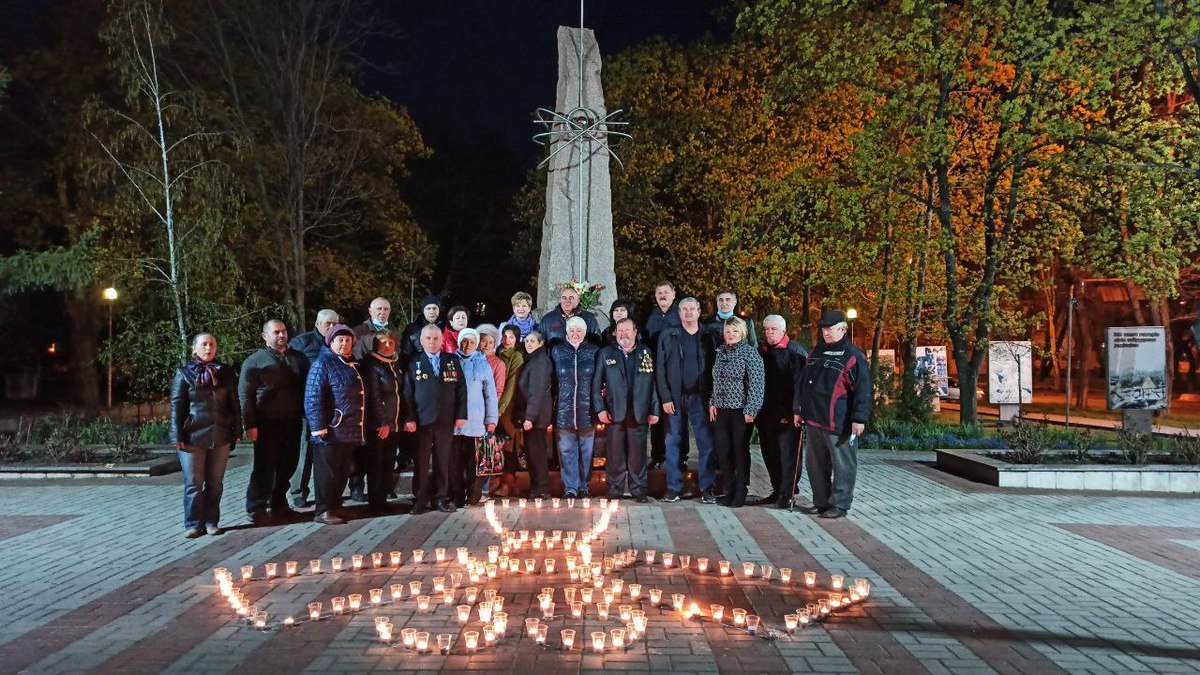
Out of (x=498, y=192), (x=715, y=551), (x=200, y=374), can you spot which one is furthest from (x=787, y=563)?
(x=498, y=192)

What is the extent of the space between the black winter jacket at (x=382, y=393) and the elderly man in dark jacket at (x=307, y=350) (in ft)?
1.73

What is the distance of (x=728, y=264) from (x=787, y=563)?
1690 cm

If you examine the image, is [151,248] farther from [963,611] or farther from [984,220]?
[963,611]

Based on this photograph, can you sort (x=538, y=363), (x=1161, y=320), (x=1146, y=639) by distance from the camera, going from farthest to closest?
1. (x=1161, y=320)
2. (x=538, y=363)
3. (x=1146, y=639)

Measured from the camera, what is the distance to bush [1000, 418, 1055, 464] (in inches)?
464

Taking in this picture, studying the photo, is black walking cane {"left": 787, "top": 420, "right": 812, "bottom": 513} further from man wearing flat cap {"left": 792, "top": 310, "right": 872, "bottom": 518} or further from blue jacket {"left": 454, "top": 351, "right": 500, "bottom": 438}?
blue jacket {"left": 454, "top": 351, "right": 500, "bottom": 438}

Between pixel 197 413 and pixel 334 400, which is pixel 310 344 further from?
pixel 197 413

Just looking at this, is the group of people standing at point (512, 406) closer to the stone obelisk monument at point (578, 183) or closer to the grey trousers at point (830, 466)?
the grey trousers at point (830, 466)

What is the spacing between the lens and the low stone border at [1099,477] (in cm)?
1118

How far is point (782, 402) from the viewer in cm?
957

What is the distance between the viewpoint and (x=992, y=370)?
19391 mm

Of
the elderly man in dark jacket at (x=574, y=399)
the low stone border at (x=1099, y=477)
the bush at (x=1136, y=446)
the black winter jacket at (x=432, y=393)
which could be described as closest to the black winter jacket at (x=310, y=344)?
the black winter jacket at (x=432, y=393)

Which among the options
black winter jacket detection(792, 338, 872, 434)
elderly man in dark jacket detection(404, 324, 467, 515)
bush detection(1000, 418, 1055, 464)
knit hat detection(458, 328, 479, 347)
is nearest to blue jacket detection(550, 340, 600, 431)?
knit hat detection(458, 328, 479, 347)

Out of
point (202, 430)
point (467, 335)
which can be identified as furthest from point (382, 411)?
point (202, 430)
